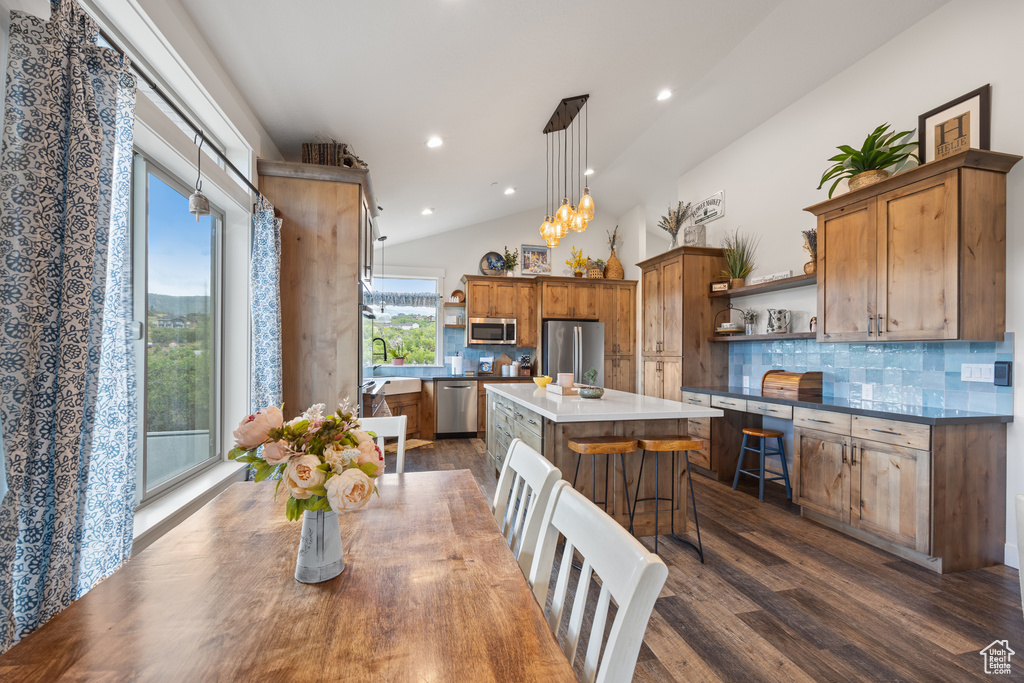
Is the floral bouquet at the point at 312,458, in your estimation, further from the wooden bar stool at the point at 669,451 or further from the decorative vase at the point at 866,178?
the decorative vase at the point at 866,178

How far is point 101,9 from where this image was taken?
1485 mm

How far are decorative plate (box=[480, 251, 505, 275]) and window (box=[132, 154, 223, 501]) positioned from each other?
168 inches

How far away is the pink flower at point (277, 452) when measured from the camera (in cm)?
90

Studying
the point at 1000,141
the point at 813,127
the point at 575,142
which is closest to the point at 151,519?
the point at 575,142

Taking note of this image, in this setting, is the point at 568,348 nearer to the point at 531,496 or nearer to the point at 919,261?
the point at 919,261

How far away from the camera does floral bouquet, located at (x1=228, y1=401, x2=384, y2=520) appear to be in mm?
878

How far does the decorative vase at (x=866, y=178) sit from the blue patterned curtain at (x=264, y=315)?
3794 mm

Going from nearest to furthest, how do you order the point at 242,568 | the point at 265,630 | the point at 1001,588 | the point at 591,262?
1. the point at 265,630
2. the point at 242,568
3. the point at 1001,588
4. the point at 591,262

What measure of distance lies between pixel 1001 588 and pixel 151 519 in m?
3.95

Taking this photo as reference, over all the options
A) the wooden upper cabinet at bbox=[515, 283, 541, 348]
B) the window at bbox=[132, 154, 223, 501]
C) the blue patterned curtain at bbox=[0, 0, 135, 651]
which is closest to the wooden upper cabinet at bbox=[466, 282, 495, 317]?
the wooden upper cabinet at bbox=[515, 283, 541, 348]

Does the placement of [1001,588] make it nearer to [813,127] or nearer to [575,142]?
[813,127]

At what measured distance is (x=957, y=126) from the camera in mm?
2734

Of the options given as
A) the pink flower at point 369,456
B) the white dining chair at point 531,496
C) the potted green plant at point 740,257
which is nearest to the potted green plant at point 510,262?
the potted green plant at point 740,257

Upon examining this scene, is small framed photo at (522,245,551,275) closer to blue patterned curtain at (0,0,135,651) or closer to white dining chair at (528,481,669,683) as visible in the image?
blue patterned curtain at (0,0,135,651)
